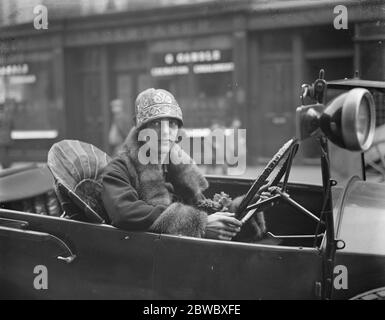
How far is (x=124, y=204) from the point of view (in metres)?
2.04

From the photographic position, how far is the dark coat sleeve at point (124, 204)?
78.5 inches

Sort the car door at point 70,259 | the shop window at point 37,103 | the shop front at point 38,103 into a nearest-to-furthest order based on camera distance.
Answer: the car door at point 70,259
the shop front at point 38,103
the shop window at point 37,103

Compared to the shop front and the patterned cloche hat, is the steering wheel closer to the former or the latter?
the patterned cloche hat

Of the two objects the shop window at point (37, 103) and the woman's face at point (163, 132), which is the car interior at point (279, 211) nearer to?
the woman's face at point (163, 132)

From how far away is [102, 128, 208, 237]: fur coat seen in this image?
202cm

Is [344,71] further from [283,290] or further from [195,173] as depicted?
[283,290]

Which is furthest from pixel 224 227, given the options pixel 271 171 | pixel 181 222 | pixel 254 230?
pixel 254 230

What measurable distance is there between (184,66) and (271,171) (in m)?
6.85

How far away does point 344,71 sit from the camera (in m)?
7.23

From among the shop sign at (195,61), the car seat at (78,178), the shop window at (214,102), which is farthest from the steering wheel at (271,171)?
the shop window at (214,102)

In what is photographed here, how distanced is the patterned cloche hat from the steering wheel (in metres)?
0.57

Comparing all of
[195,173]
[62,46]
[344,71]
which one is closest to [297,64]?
[344,71]

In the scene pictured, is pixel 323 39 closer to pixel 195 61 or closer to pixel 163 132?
pixel 195 61
